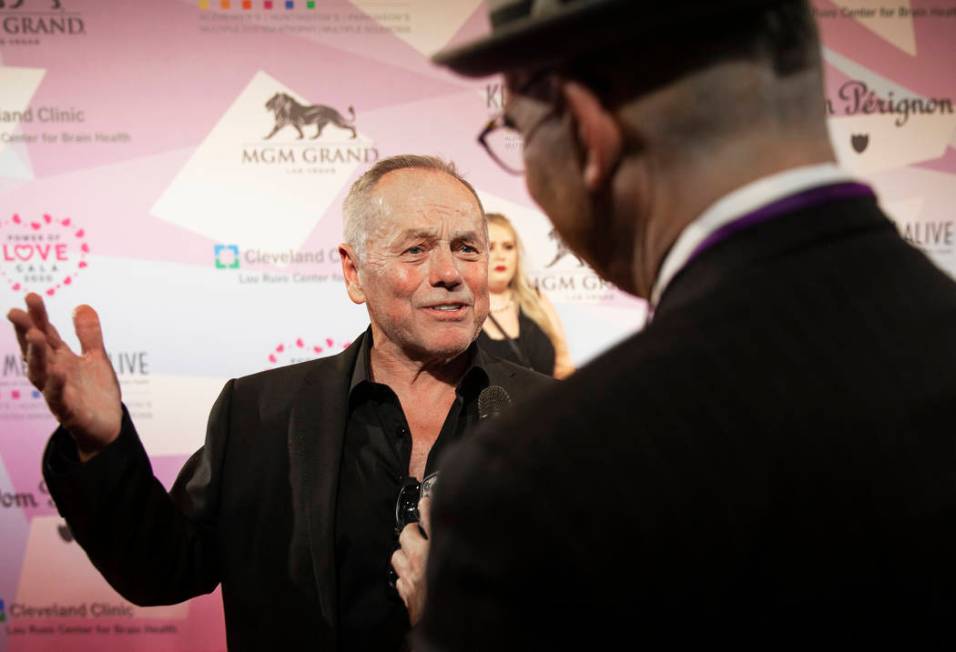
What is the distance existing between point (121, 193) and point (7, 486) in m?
1.23

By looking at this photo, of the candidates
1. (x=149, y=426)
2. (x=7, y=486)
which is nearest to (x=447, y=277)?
(x=149, y=426)

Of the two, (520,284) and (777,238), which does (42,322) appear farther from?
(520,284)

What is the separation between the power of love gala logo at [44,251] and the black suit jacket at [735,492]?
2912mm

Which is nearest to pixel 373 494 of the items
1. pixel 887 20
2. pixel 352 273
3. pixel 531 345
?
pixel 352 273

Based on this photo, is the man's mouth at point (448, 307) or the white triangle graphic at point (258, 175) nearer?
the man's mouth at point (448, 307)

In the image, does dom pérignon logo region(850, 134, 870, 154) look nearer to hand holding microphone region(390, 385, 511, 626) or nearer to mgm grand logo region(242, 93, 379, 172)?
mgm grand logo region(242, 93, 379, 172)

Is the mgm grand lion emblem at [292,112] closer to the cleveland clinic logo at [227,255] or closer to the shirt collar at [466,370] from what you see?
the cleveland clinic logo at [227,255]

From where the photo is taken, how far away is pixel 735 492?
54cm

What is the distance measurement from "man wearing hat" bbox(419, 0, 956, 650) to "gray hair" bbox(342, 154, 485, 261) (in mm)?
1136

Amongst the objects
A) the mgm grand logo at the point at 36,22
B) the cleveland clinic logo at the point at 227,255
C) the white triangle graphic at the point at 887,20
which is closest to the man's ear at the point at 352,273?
the cleveland clinic logo at the point at 227,255

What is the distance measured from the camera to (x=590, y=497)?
21.7 inches

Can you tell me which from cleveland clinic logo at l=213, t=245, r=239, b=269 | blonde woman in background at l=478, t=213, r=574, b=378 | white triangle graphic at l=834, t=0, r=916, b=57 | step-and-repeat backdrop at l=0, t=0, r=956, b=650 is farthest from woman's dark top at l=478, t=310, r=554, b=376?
white triangle graphic at l=834, t=0, r=916, b=57

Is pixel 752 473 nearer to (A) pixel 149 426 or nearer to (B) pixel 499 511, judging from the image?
(B) pixel 499 511

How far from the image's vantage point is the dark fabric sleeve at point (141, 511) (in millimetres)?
1306
